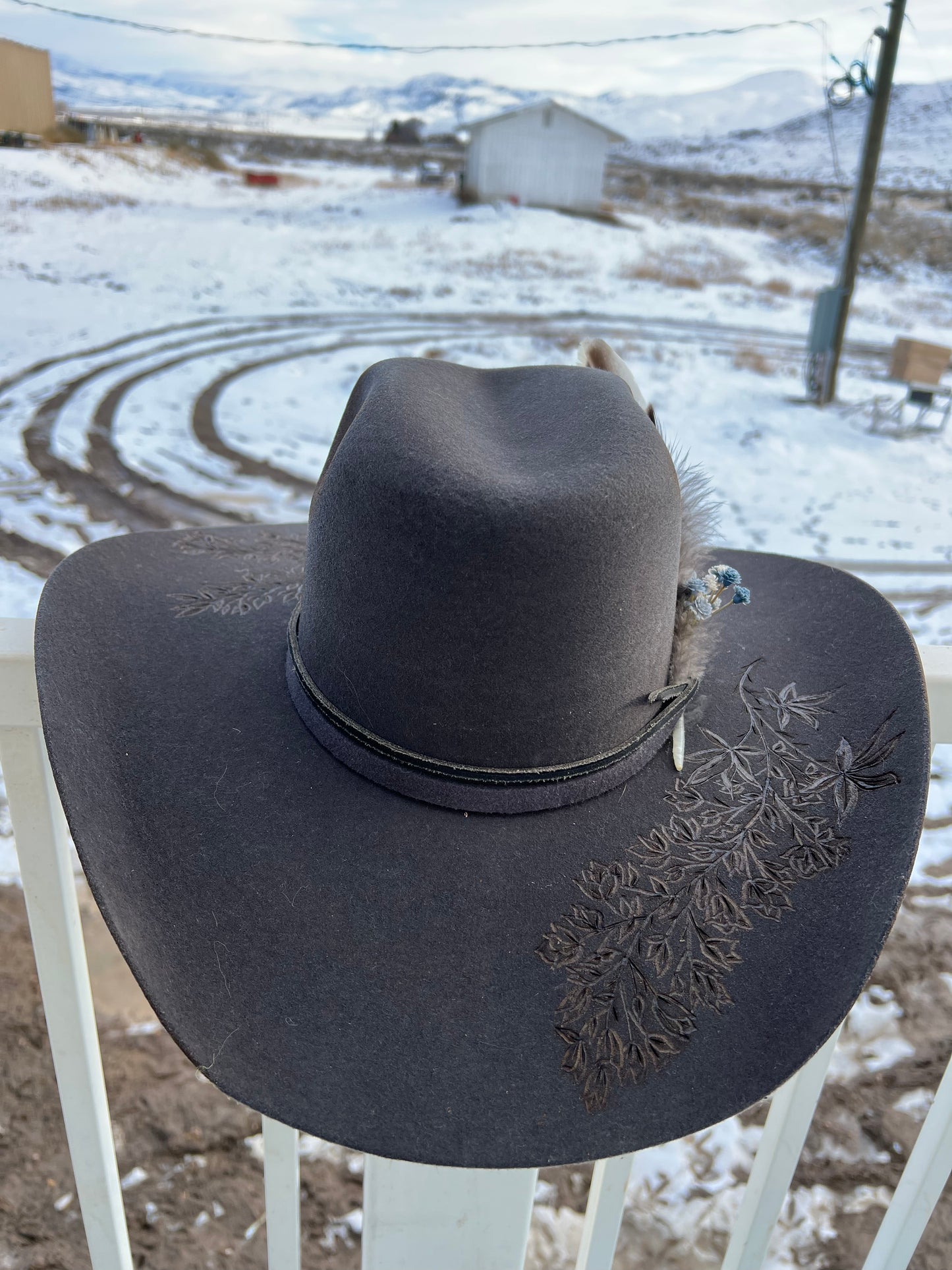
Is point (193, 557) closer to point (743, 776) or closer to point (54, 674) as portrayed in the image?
point (54, 674)

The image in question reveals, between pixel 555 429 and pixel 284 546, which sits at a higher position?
pixel 555 429

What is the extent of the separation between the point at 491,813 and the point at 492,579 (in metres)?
0.18

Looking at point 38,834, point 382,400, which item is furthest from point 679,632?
point 38,834

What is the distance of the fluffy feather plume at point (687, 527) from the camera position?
0.71 meters

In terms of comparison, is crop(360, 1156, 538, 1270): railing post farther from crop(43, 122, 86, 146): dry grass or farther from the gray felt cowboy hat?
crop(43, 122, 86, 146): dry grass

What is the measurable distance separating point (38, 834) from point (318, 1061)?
36 centimetres

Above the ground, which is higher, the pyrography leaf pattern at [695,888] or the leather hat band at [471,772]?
the leather hat band at [471,772]

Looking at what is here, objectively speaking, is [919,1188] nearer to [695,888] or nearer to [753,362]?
[695,888]

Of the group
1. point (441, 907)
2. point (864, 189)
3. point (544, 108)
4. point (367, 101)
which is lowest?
point (441, 907)

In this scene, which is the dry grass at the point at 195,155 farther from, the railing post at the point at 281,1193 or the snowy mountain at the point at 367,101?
the railing post at the point at 281,1193

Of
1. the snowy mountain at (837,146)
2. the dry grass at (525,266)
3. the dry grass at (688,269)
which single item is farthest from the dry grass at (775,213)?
the dry grass at (525,266)

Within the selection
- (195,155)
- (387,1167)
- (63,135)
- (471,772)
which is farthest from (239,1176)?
(195,155)

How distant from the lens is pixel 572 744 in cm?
63

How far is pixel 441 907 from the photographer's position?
58 centimetres
